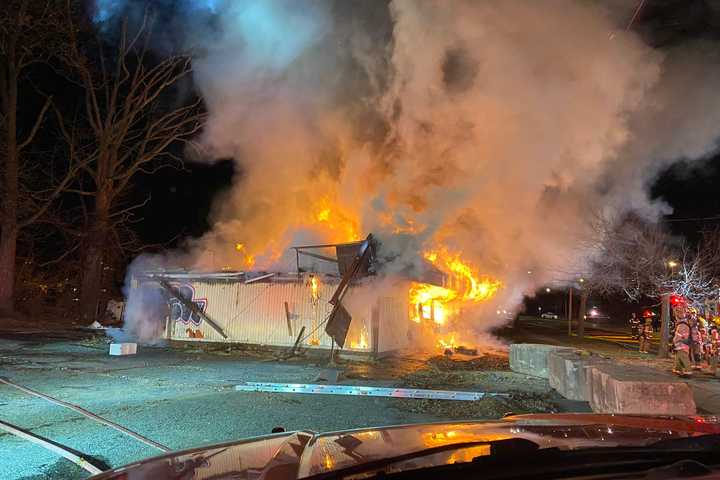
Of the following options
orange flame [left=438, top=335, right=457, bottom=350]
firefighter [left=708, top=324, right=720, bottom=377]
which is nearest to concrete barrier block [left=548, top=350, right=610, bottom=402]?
firefighter [left=708, top=324, right=720, bottom=377]

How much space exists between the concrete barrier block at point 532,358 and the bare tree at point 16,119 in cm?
2121

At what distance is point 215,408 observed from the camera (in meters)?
7.98

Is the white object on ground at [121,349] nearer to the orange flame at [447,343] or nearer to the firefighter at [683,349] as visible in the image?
the orange flame at [447,343]

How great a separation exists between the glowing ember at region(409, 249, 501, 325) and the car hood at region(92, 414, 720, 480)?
14888 mm

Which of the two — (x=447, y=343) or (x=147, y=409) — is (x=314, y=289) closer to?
(x=447, y=343)

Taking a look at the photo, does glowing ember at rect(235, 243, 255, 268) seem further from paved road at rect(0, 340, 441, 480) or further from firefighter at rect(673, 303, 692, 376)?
firefighter at rect(673, 303, 692, 376)

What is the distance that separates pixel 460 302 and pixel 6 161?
21284mm

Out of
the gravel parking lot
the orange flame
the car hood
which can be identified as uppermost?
the car hood

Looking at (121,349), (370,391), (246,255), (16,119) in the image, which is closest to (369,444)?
(370,391)

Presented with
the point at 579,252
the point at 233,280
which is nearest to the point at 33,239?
the point at 233,280

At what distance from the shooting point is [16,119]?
24922 millimetres

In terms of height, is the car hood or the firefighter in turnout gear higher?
the car hood

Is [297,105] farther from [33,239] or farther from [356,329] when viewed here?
[33,239]

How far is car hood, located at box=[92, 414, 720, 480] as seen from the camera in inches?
79.2
